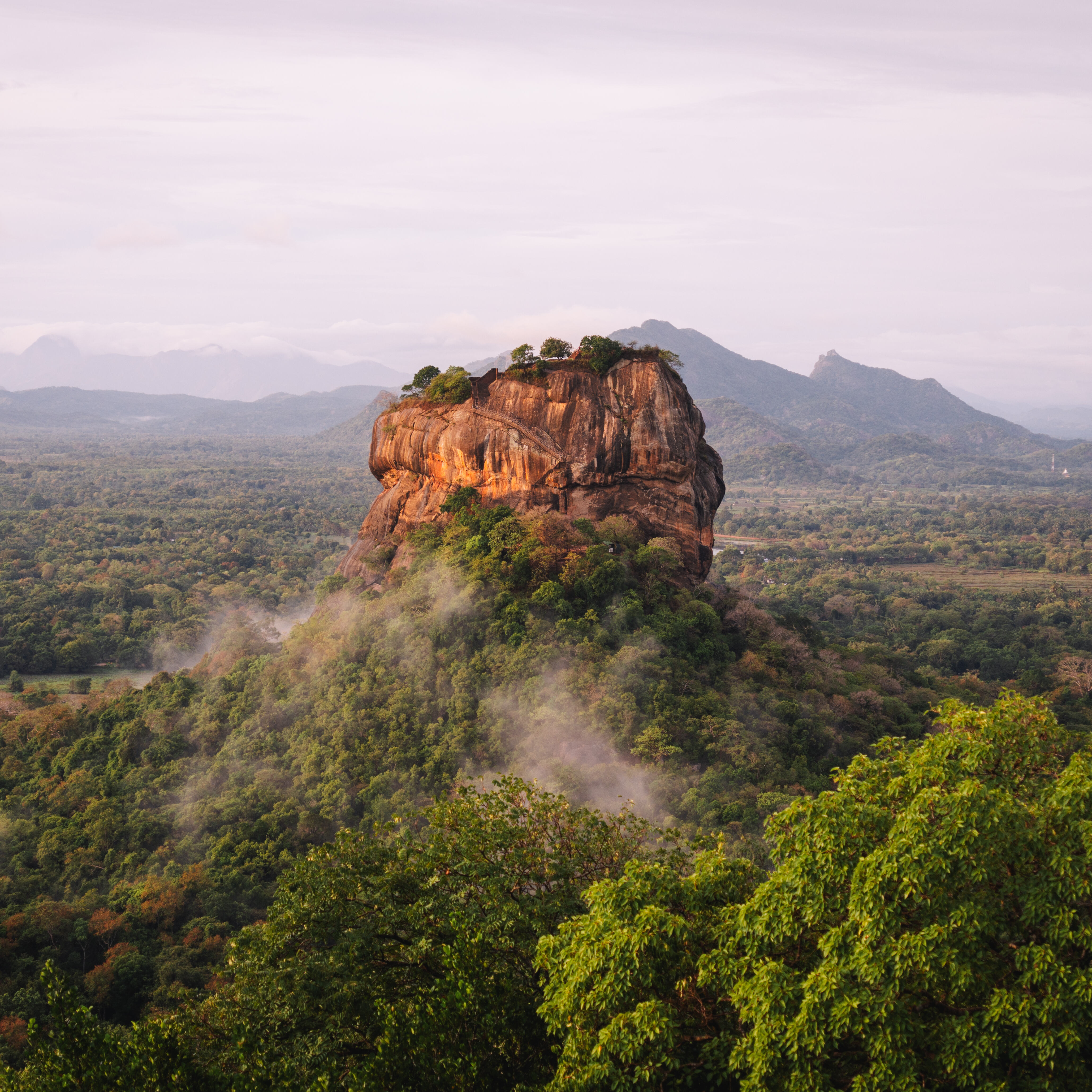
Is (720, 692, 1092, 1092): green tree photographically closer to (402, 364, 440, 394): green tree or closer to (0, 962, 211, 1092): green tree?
(0, 962, 211, 1092): green tree

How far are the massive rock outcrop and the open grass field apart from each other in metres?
72.4

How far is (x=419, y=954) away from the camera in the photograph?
13.6 meters

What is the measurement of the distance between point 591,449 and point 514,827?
71.2ft

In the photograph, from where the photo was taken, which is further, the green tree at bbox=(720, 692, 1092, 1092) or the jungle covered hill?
the jungle covered hill

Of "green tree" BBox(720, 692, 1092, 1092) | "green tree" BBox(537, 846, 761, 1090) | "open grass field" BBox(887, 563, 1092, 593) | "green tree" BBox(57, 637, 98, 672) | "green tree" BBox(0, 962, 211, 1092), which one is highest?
"green tree" BBox(720, 692, 1092, 1092)

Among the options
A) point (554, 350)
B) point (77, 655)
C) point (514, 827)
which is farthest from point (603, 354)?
point (77, 655)

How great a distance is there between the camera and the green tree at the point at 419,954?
1112 centimetres

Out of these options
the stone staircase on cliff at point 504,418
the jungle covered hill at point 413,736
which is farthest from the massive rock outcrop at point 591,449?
the jungle covered hill at point 413,736

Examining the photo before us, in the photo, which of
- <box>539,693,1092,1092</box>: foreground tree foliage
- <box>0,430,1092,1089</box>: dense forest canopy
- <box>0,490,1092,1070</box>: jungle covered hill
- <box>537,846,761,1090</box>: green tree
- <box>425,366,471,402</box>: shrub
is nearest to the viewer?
<box>539,693,1092,1092</box>: foreground tree foliage

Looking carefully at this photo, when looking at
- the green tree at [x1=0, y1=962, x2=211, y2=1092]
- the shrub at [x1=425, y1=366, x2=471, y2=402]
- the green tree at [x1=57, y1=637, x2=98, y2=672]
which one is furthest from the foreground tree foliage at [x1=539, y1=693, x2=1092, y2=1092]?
the green tree at [x1=57, y1=637, x2=98, y2=672]

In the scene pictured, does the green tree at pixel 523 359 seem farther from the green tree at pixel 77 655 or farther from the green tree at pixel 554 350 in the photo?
the green tree at pixel 77 655

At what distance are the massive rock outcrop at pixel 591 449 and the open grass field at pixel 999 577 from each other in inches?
2850

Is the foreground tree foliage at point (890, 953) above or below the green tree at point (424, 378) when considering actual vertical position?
below

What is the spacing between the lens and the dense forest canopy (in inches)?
372
